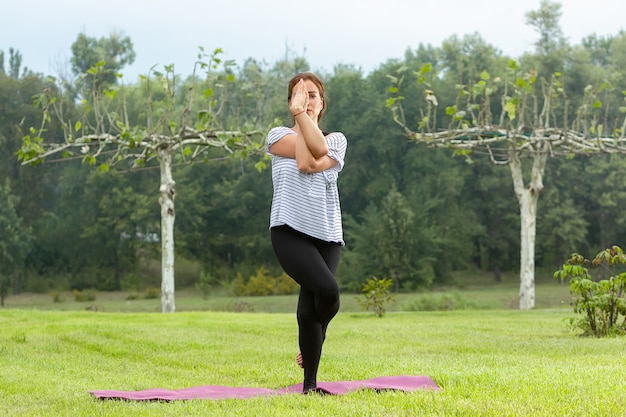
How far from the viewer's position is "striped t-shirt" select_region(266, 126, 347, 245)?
17.2ft

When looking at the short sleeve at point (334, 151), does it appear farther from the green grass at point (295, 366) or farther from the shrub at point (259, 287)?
the shrub at point (259, 287)

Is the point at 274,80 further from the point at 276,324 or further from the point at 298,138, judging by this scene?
the point at 298,138

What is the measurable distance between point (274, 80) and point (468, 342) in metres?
39.3

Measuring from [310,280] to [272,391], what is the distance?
997 millimetres

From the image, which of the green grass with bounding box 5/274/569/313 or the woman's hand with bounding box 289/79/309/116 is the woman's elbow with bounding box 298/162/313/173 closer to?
the woman's hand with bounding box 289/79/309/116

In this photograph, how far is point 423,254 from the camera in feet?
119

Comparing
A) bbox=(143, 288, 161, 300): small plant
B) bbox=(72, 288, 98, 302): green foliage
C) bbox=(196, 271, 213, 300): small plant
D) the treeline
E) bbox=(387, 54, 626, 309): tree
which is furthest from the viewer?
bbox=(196, 271, 213, 300): small plant

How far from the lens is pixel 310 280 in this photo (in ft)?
16.9

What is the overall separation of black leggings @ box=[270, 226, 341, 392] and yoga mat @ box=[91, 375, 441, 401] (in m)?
0.26

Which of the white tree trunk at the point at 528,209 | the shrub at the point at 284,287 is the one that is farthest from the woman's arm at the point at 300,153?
the shrub at the point at 284,287

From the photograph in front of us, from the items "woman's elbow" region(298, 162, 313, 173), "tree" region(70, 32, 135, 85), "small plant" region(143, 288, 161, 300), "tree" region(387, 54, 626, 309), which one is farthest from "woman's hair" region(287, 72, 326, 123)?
"tree" region(70, 32, 135, 85)

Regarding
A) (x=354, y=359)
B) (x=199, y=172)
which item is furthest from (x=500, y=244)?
(x=354, y=359)

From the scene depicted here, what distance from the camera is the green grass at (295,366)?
16.1 ft

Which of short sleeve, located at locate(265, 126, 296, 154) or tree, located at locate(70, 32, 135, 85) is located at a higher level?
tree, located at locate(70, 32, 135, 85)
